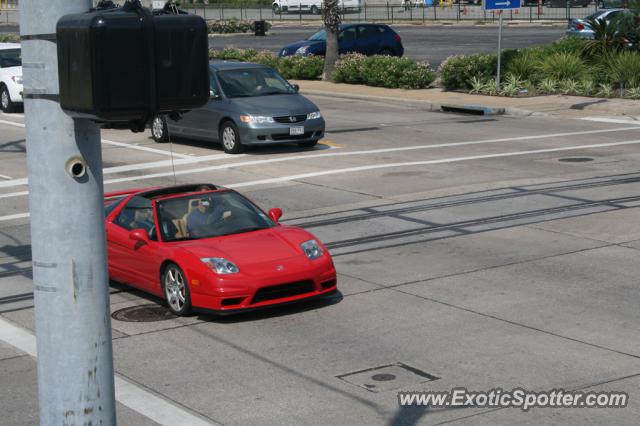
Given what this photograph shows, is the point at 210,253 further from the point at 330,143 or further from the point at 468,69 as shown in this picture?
the point at 468,69

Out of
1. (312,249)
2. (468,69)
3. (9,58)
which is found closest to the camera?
(312,249)

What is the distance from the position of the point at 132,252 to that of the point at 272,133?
10415mm

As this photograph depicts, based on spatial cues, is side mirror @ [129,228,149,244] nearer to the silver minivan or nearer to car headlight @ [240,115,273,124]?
the silver minivan

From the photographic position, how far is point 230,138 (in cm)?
2255

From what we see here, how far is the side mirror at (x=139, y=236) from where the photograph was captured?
38.4 feet

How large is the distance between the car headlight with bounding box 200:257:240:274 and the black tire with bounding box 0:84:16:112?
2126 centimetres

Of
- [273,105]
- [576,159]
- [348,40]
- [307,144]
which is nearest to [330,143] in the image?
[307,144]

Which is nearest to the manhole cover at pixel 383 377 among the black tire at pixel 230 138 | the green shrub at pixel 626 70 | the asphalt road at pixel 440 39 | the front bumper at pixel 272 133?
the front bumper at pixel 272 133

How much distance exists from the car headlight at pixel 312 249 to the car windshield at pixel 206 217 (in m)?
0.71

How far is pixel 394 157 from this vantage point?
70.6 ft

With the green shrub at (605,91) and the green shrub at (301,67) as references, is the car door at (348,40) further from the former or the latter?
the green shrub at (605,91)

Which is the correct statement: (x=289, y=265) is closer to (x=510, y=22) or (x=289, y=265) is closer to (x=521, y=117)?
(x=521, y=117)

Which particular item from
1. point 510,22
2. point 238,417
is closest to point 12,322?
point 238,417

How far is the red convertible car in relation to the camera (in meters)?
10.8
